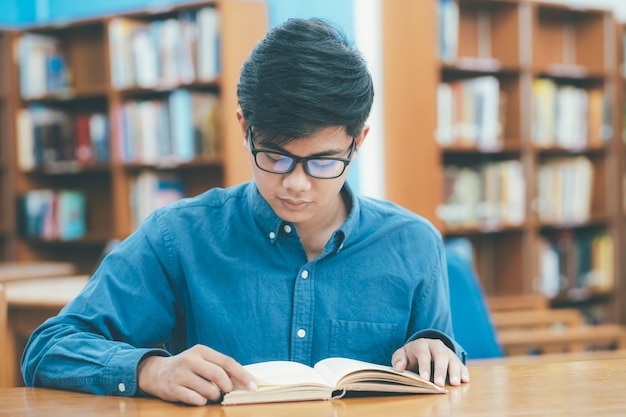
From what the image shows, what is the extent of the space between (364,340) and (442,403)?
357mm

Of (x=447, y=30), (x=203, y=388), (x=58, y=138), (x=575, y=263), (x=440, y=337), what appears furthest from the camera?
(x=58, y=138)

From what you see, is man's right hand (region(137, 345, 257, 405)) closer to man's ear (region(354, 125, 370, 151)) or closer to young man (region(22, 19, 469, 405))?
young man (region(22, 19, 469, 405))

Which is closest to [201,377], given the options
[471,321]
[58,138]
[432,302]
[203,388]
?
[203,388]

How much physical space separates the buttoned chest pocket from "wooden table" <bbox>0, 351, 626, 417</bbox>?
21 centimetres

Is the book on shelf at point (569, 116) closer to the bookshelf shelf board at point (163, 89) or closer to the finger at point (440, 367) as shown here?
the bookshelf shelf board at point (163, 89)

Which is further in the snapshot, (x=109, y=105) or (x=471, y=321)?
(x=109, y=105)

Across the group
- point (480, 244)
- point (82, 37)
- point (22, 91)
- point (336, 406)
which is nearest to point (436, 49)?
point (480, 244)

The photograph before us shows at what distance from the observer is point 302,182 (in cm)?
132

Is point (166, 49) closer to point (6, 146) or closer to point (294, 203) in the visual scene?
point (6, 146)

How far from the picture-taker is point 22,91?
517cm

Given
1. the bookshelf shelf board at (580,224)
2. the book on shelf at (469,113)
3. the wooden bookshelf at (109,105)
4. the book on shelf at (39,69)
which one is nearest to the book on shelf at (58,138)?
the wooden bookshelf at (109,105)

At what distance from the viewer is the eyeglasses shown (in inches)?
51.9

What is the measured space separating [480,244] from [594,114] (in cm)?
99

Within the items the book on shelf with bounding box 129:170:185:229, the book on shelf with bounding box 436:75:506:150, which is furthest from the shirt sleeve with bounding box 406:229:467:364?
the book on shelf with bounding box 129:170:185:229
